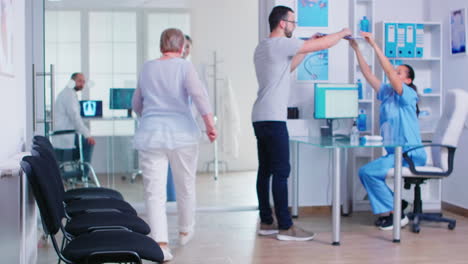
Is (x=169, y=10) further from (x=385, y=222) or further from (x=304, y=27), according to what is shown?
(x=385, y=222)

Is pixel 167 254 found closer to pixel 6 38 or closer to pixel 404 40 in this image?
pixel 6 38

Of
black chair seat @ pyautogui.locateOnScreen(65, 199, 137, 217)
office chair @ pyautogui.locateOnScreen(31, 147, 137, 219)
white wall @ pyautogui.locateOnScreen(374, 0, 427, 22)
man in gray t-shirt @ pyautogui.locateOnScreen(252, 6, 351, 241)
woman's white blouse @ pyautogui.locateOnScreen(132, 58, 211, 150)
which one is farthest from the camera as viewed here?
white wall @ pyautogui.locateOnScreen(374, 0, 427, 22)

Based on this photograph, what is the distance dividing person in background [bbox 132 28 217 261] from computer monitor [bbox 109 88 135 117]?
1945 millimetres

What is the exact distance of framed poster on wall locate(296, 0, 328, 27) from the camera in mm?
5777

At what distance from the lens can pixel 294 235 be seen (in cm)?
474

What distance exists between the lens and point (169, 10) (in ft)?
20.3

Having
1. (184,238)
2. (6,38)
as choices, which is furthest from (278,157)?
(6,38)

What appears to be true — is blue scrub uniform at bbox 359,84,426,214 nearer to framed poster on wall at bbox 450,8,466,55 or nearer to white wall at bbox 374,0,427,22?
framed poster on wall at bbox 450,8,466,55

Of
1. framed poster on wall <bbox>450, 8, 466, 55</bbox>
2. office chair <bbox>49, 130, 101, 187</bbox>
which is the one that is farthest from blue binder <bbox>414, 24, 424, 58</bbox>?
office chair <bbox>49, 130, 101, 187</bbox>

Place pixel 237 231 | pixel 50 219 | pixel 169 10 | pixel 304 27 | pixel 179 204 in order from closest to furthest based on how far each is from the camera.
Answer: pixel 50 219, pixel 179 204, pixel 237 231, pixel 304 27, pixel 169 10

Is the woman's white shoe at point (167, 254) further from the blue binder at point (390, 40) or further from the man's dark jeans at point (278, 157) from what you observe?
the blue binder at point (390, 40)

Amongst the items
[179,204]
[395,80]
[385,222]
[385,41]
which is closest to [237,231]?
[179,204]

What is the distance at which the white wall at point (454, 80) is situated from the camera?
19.3 feet

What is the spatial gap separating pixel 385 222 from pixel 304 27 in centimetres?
192
